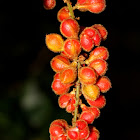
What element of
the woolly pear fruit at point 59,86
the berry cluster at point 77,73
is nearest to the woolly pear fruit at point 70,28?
the berry cluster at point 77,73

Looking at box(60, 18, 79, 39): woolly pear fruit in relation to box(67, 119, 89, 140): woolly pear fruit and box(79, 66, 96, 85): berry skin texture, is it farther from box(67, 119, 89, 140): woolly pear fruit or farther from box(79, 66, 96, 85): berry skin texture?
box(67, 119, 89, 140): woolly pear fruit

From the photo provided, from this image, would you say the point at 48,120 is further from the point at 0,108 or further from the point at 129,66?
the point at 129,66

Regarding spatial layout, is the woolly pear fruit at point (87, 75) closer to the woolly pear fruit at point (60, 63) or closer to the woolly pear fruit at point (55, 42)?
the woolly pear fruit at point (60, 63)

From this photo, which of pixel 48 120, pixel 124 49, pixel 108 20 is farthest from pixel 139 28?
pixel 48 120

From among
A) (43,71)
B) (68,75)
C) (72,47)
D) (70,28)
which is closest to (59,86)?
(68,75)

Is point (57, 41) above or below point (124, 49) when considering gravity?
above

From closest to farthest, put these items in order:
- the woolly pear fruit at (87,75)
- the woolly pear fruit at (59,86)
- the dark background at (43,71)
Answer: the woolly pear fruit at (87,75) < the woolly pear fruit at (59,86) < the dark background at (43,71)
